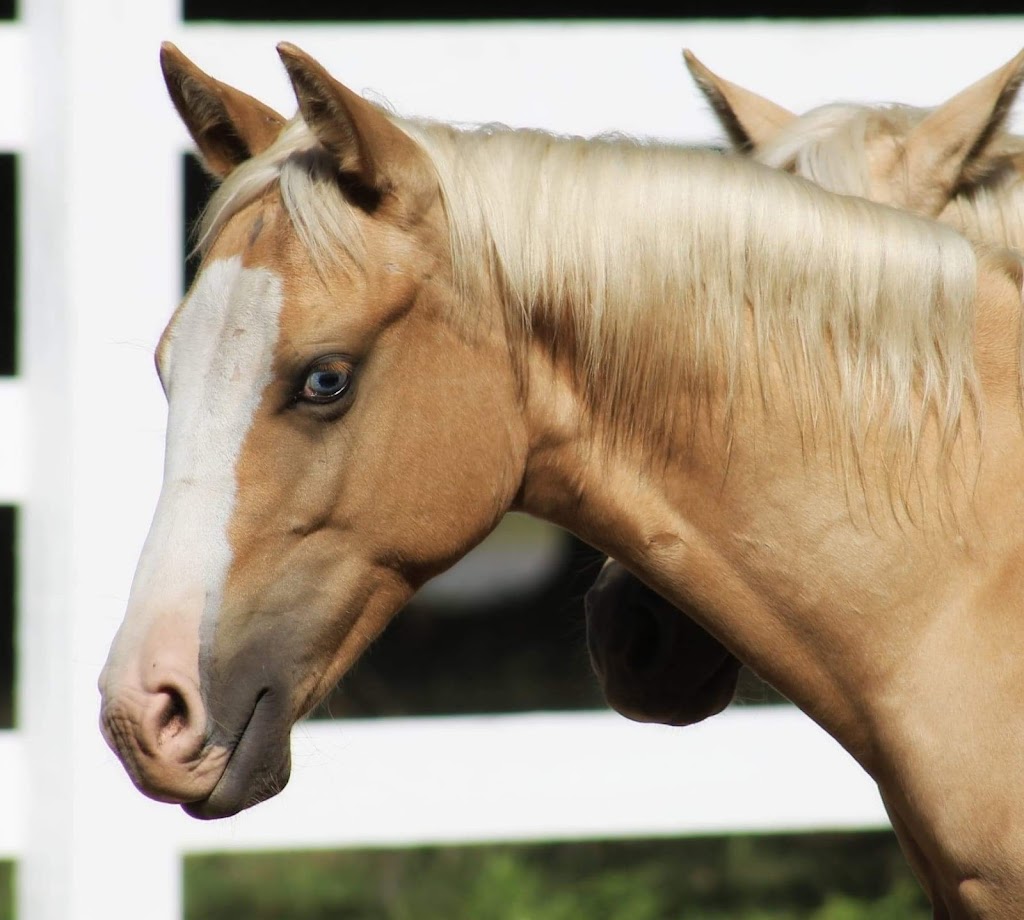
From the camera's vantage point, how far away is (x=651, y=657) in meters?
1.58

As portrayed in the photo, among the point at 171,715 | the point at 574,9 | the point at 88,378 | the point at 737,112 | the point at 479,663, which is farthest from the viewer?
the point at 479,663

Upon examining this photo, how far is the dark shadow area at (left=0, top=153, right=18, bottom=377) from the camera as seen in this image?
5.56 meters

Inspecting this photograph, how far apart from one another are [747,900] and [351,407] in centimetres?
280

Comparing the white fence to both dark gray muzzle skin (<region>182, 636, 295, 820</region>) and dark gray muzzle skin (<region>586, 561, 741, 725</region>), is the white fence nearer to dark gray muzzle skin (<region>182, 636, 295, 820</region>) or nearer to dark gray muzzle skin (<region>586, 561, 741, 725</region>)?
dark gray muzzle skin (<region>586, 561, 741, 725</region>)

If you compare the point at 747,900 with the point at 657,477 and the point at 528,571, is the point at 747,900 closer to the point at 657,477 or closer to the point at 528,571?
the point at 657,477

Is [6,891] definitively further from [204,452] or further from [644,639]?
[204,452]

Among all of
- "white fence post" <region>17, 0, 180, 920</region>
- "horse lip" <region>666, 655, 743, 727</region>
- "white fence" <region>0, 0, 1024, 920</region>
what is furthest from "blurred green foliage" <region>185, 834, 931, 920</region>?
"horse lip" <region>666, 655, 743, 727</region>

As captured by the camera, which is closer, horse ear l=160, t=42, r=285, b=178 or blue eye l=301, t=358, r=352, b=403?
blue eye l=301, t=358, r=352, b=403

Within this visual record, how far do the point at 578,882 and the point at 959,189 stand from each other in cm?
262

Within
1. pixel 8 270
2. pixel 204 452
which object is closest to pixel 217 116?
pixel 204 452

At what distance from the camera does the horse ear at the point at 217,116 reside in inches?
55.5

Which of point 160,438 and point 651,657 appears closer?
point 651,657

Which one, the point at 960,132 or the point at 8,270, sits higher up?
the point at 960,132

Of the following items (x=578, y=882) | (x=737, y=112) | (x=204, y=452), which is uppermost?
(x=737, y=112)
